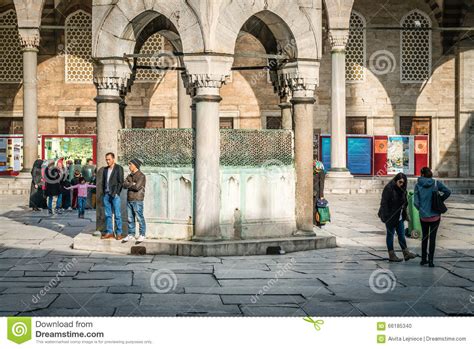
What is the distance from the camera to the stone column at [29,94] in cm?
2238

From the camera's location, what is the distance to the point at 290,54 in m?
10.6

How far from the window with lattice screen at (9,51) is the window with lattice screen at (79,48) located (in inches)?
78.8

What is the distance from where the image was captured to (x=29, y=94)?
22547 mm

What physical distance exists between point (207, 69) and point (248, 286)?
11.8 ft

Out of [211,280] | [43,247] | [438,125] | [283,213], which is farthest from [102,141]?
[438,125]

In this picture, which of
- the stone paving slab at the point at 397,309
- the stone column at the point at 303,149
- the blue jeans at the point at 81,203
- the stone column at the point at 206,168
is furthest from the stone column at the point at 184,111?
the stone paving slab at the point at 397,309

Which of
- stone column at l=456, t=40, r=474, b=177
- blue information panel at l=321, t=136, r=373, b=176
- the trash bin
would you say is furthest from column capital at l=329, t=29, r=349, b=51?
the trash bin

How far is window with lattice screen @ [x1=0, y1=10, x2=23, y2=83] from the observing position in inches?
1110

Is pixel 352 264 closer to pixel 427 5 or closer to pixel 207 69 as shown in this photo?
pixel 207 69

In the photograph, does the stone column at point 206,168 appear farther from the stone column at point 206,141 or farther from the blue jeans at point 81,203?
the blue jeans at point 81,203

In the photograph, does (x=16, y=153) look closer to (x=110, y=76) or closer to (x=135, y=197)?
(x=110, y=76)

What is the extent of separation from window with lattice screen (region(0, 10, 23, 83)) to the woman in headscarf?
12171 millimetres
